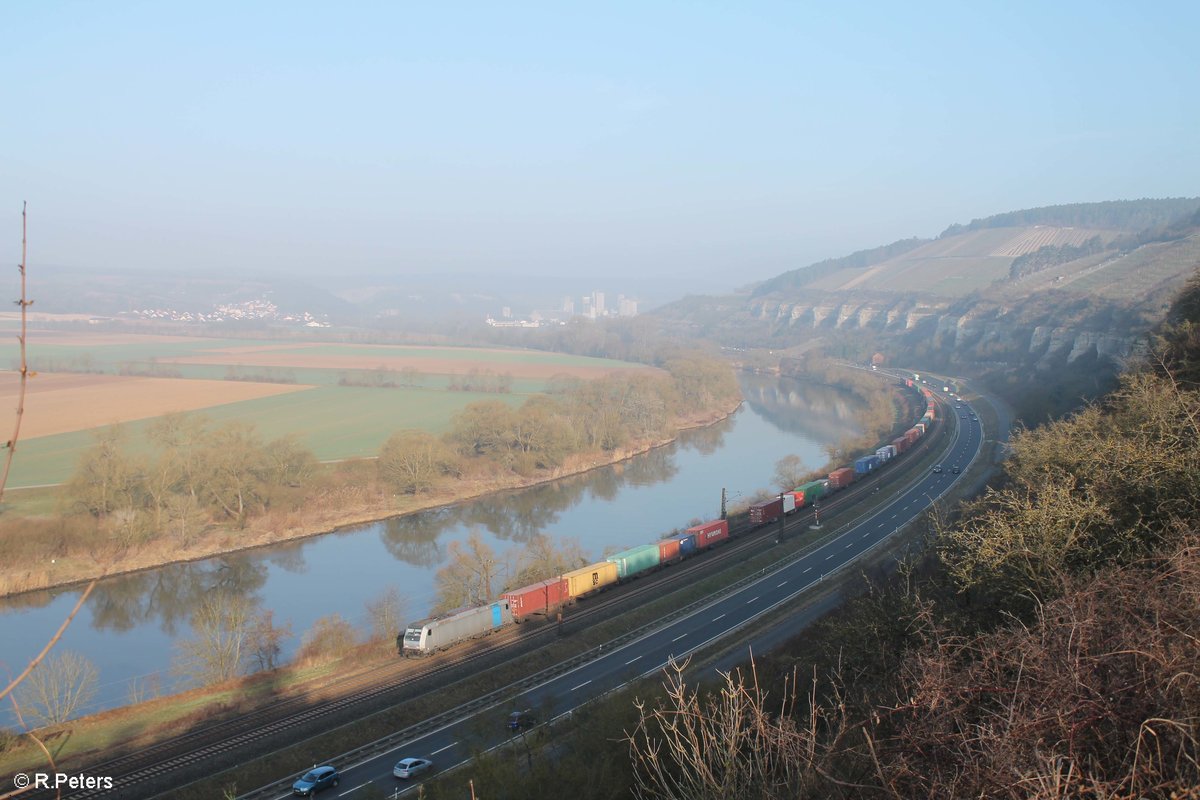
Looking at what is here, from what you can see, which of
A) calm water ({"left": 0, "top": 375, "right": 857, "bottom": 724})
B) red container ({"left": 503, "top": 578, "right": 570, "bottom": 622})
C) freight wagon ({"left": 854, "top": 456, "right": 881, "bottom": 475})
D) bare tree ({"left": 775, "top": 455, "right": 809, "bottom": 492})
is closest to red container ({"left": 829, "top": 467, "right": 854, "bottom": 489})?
freight wagon ({"left": 854, "top": 456, "right": 881, "bottom": 475})

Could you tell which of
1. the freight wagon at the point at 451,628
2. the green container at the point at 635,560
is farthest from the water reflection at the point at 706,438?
the freight wagon at the point at 451,628

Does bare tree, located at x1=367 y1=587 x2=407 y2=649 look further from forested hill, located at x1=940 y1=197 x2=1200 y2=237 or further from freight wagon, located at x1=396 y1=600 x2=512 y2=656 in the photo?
forested hill, located at x1=940 y1=197 x2=1200 y2=237

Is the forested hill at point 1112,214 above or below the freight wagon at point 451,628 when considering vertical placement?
above

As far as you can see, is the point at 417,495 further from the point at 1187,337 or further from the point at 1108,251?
the point at 1108,251

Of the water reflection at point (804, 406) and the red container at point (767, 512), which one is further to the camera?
the water reflection at point (804, 406)

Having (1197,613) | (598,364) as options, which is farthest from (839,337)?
(1197,613)

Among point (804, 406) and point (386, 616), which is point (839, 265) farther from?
point (386, 616)

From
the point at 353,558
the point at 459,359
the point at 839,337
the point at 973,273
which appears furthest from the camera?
the point at 973,273

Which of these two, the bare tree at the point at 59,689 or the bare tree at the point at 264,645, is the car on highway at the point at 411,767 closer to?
the bare tree at the point at 59,689
